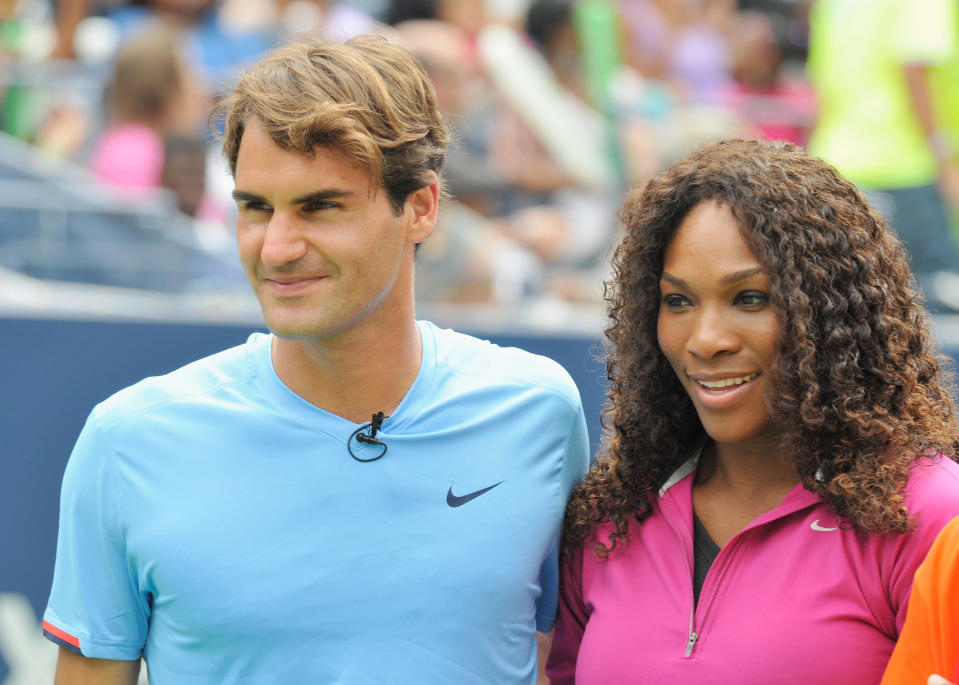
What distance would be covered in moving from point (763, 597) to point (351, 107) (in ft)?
3.81

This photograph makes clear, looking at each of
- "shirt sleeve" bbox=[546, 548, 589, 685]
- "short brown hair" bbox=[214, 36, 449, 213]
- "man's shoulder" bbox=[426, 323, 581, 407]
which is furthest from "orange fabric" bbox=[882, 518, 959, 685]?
"short brown hair" bbox=[214, 36, 449, 213]

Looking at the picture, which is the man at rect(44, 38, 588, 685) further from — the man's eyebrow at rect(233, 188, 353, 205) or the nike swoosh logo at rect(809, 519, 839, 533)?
the nike swoosh logo at rect(809, 519, 839, 533)

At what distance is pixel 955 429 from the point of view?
238 centimetres

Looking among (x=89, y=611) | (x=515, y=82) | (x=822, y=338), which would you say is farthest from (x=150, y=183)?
(x=822, y=338)

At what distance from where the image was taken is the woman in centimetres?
219

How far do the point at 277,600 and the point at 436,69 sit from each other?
3.85 m

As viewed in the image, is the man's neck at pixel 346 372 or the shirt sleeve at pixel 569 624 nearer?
the man's neck at pixel 346 372

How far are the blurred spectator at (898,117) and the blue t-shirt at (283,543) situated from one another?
3220 mm

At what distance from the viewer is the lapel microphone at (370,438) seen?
2414 mm

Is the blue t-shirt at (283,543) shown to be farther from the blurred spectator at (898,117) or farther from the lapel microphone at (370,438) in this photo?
the blurred spectator at (898,117)

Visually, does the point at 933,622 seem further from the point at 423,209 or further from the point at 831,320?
the point at 423,209

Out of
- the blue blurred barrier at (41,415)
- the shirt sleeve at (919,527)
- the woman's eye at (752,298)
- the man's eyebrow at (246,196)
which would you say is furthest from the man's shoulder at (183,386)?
the blue blurred barrier at (41,415)

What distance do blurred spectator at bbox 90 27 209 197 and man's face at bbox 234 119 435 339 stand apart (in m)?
3.52

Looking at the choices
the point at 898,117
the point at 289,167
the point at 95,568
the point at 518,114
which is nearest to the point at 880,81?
the point at 898,117
